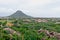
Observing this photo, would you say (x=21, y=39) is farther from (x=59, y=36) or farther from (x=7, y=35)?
(x=59, y=36)

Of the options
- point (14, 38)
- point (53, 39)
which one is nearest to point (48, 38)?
point (53, 39)

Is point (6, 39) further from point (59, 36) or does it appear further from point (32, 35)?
point (59, 36)

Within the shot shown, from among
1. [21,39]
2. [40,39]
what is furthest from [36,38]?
[21,39]

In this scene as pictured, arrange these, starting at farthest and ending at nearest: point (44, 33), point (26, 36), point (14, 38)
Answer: point (44, 33) < point (26, 36) < point (14, 38)

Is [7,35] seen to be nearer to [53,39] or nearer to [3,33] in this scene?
[3,33]

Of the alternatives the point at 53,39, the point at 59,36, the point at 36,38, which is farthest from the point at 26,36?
the point at 59,36

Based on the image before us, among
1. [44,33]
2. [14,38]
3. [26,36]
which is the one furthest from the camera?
[44,33]

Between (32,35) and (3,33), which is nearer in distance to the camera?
(3,33)
